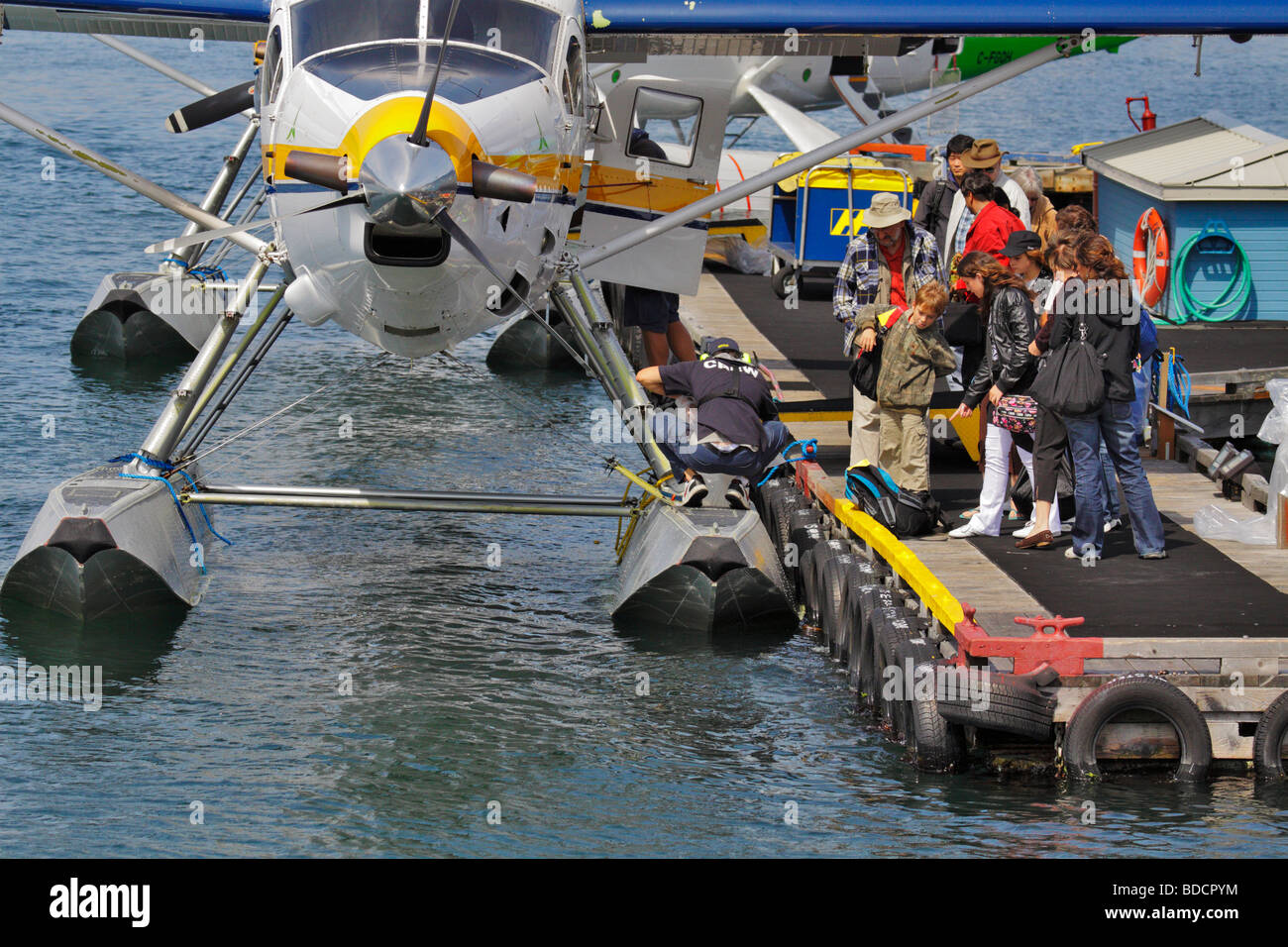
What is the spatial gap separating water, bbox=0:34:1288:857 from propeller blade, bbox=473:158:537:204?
9.23 feet

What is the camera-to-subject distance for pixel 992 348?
955 cm

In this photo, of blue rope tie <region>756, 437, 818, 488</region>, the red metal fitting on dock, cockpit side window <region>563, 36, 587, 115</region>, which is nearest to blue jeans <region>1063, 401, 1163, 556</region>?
the red metal fitting on dock

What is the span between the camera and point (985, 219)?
11.3 m

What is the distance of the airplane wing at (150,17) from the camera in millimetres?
11789

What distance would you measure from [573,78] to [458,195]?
2.02 meters

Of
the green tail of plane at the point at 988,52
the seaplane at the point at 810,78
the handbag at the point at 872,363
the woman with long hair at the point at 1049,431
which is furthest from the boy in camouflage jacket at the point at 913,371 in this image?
the green tail of plane at the point at 988,52

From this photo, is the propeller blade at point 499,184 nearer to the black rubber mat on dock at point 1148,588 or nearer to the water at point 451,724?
the water at point 451,724

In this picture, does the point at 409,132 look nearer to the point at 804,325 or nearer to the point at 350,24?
the point at 350,24

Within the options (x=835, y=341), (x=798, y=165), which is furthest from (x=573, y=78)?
(x=835, y=341)

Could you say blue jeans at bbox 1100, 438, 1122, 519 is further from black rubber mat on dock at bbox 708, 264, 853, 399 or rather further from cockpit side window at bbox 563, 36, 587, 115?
cockpit side window at bbox 563, 36, 587, 115

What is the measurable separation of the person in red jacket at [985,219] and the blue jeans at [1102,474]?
2151 millimetres

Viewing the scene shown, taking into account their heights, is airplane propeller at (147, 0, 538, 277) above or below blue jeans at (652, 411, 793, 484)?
above

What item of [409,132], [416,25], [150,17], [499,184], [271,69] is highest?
[150,17]

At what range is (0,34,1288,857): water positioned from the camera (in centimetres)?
780
